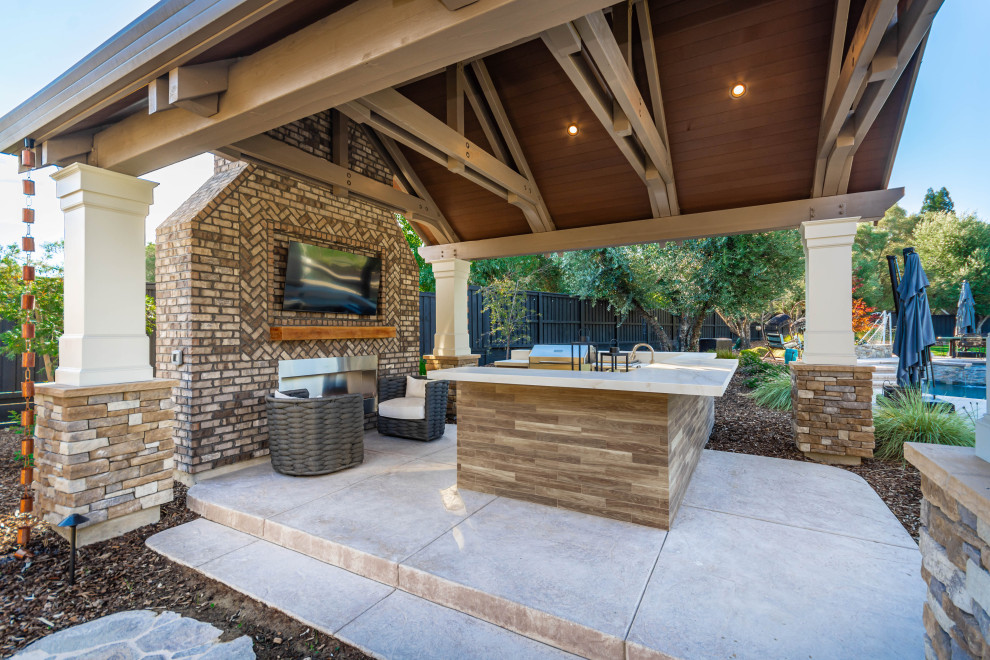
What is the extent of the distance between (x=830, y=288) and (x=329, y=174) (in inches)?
193

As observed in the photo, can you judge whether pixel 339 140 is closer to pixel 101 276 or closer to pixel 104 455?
pixel 101 276

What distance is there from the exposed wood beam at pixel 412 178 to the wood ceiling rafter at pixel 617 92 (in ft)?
9.03

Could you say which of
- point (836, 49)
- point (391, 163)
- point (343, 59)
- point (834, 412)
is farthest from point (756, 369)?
point (343, 59)

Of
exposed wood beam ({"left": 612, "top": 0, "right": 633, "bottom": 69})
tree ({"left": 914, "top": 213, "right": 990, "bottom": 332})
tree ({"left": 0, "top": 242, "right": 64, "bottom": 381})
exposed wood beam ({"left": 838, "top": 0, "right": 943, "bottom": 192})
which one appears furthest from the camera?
tree ({"left": 914, "top": 213, "right": 990, "bottom": 332})

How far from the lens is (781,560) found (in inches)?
96.7

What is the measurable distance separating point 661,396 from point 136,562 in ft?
10.8

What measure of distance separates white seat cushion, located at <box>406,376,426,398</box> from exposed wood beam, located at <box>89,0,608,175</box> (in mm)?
3213

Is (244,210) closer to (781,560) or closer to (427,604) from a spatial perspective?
(427,604)

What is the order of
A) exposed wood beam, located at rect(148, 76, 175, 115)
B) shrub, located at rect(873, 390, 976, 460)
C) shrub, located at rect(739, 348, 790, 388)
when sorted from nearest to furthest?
1. exposed wood beam, located at rect(148, 76, 175, 115)
2. shrub, located at rect(873, 390, 976, 460)
3. shrub, located at rect(739, 348, 790, 388)

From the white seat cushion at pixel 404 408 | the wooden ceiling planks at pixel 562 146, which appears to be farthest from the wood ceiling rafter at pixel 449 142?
the white seat cushion at pixel 404 408

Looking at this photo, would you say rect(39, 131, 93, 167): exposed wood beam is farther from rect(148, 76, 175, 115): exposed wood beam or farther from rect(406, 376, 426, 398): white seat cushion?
rect(406, 376, 426, 398): white seat cushion

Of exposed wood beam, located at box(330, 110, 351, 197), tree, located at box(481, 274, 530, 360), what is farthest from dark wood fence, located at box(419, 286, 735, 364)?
exposed wood beam, located at box(330, 110, 351, 197)

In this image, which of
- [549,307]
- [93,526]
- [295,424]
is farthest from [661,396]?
[549,307]

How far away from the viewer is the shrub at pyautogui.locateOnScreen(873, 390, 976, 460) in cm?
435
